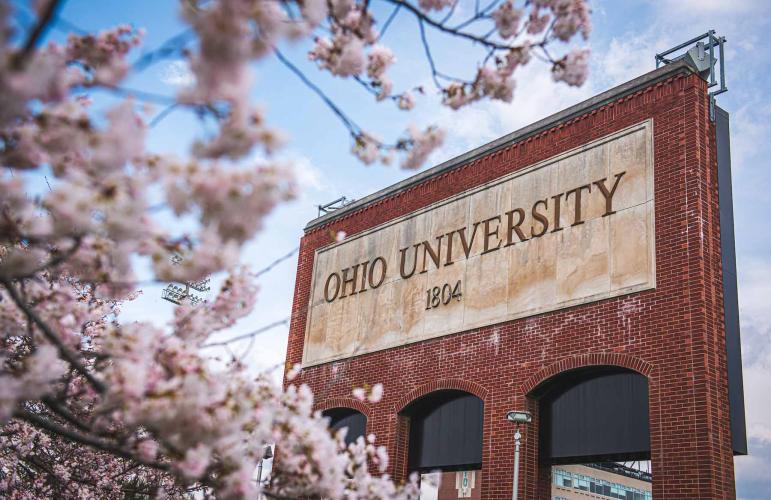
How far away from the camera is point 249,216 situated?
407 cm

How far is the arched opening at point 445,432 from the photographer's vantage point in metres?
15.0

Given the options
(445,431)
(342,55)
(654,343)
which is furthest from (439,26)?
(445,431)

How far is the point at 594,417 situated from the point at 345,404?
634cm

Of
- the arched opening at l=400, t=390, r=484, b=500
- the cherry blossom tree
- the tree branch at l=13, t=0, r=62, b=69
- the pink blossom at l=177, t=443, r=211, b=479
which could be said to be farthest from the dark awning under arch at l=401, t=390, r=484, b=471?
the tree branch at l=13, t=0, r=62, b=69

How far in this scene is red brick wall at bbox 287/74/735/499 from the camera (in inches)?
444

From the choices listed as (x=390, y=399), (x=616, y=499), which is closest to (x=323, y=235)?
(x=390, y=399)

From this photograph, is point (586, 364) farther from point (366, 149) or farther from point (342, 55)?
point (342, 55)

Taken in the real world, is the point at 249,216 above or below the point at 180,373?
above

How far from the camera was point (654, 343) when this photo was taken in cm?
1202

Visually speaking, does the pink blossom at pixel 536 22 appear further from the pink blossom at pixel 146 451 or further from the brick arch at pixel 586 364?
the brick arch at pixel 586 364

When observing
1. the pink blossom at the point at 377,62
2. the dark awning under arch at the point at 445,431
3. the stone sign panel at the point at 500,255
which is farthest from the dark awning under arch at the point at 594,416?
the pink blossom at the point at 377,62

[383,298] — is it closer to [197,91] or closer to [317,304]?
[317,304]

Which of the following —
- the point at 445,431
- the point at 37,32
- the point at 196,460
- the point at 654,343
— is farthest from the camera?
the point at 445,431

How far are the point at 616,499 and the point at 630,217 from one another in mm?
99189
